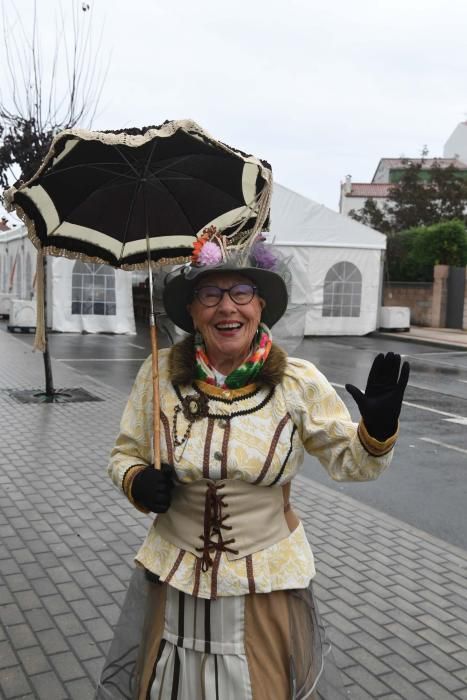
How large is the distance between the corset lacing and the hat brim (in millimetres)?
553

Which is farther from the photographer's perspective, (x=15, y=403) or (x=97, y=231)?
(x=15, y=403)

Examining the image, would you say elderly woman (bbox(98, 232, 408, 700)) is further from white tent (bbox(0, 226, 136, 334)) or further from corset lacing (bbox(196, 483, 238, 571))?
white tent (bbox(0, 226, 136, 334))

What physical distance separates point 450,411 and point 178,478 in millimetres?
8191

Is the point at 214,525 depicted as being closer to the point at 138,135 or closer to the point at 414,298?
the point at 138,135

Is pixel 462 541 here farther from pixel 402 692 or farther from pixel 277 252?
pixel 277 252

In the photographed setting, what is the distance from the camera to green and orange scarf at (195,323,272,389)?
2.16 metres

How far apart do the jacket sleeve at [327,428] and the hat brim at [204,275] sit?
0.21 meters

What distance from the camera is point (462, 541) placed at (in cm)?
500

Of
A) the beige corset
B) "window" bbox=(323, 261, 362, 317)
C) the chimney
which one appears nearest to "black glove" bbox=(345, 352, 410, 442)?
the beige corset

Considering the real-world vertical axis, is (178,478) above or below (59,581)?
above

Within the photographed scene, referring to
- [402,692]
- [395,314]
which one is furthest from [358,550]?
[395,314]

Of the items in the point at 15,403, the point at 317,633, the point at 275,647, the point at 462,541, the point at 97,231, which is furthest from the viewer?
the point at 15,403

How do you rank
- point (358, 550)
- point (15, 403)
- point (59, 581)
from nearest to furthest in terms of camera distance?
point (59, 581) < point (358, 550) < point (15, 403)

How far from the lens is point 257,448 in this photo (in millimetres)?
2092
